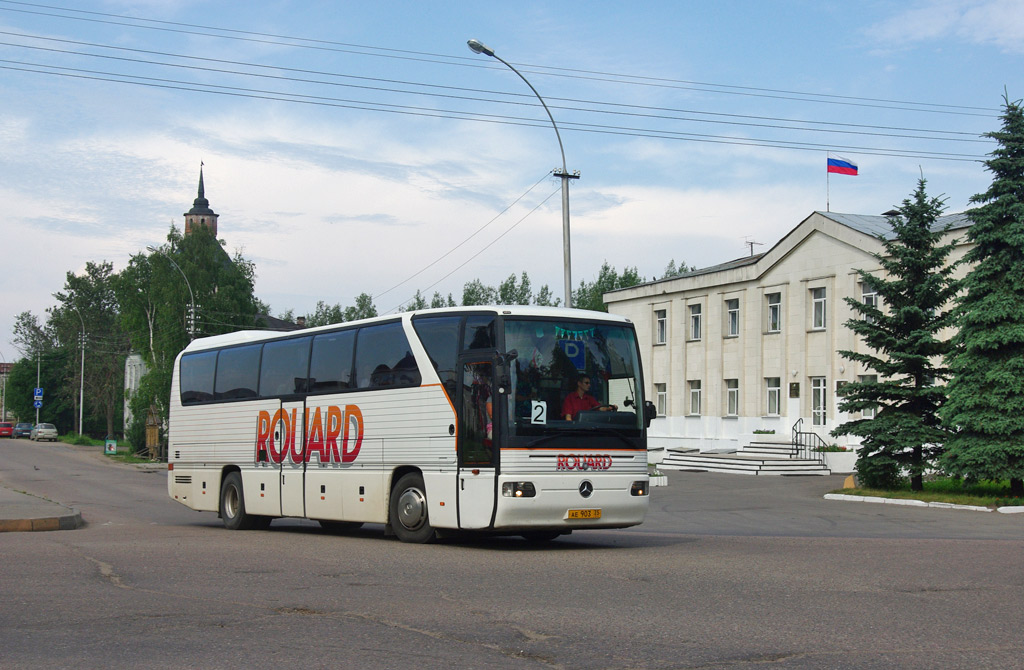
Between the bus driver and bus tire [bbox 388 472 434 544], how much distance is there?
7.74 ft

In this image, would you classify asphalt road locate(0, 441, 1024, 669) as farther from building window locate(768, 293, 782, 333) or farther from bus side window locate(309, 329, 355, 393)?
building window locate(768, 293, 782, 333)

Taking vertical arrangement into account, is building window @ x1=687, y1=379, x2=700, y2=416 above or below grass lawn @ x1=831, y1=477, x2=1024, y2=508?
above

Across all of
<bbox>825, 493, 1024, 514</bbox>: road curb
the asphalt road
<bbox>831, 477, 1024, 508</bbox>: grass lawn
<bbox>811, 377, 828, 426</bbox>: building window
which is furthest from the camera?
<bbox>811, 377, 828, 426</bbox>: building window

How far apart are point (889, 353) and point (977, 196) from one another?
4.59m

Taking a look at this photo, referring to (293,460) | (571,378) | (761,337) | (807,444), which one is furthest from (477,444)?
(761,337)

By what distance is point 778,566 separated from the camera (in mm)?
11812

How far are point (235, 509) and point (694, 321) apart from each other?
34.2m

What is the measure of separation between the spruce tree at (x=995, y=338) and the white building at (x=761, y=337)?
9.39 m

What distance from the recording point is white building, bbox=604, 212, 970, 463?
42.2 metres

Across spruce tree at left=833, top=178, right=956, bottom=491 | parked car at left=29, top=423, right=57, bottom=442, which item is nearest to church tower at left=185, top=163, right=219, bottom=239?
parked car at left=29, top=423, right=57, bottom=442

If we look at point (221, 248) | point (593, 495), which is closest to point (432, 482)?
point (593, 495)

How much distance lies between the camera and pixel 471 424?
571 inches

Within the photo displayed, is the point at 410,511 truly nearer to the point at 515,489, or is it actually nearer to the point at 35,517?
the point at 515,489

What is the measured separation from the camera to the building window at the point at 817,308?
143 feet
